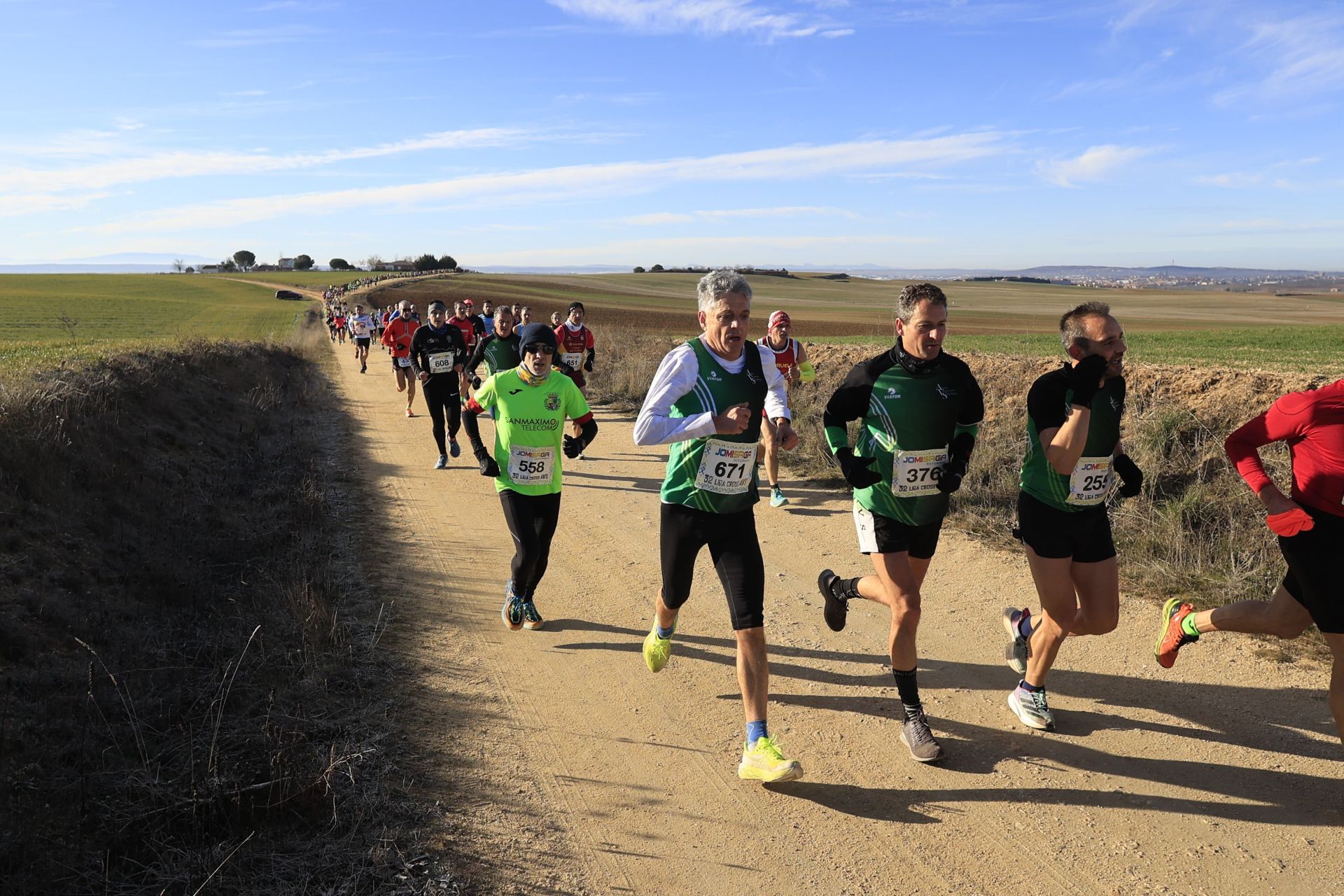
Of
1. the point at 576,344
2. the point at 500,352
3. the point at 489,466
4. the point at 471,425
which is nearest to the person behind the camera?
the point at 489,466

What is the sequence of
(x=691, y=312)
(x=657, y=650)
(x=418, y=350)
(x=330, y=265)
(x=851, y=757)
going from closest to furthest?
(x=851, y=757) → (x=657, y=650) → (x=418, y=350) → (x=691, y=312) → (x=330, y=265)

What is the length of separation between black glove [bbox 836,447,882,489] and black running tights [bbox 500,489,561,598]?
→ 233 cm

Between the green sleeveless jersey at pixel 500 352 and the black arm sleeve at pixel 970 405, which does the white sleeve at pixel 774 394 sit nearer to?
the black arm sleeve at pixel 970 405

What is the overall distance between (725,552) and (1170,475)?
20.5ft

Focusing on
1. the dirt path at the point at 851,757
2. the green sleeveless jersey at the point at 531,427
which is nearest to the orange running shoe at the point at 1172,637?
the dirt path at the point at 851,757

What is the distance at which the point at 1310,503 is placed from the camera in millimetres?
3740

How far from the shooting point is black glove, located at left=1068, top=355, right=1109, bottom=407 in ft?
13.1

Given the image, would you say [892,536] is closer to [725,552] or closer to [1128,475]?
[725,552]

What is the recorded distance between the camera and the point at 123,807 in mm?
3531

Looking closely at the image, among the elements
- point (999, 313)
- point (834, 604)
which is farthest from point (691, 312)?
point (834, 604)

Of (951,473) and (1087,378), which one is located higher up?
(1087,378)

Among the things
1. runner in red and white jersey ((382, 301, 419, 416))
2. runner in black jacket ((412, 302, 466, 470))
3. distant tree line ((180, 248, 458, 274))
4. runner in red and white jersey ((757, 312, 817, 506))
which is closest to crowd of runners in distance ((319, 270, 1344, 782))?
runner in red and white jersey ((757, 312, 817, 506))

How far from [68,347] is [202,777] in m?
15.7

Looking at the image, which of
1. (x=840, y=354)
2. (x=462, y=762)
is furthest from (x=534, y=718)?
(x=840, y=354)
